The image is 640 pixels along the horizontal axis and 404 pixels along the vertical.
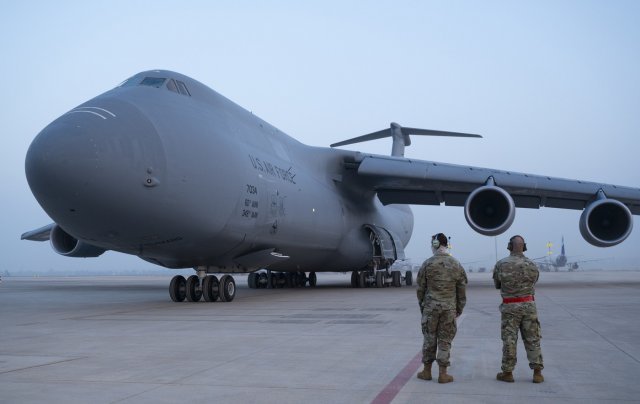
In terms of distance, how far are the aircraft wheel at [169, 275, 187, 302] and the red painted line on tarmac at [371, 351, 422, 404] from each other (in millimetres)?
8231

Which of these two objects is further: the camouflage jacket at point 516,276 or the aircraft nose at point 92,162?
the aircraft nose at point 92,162

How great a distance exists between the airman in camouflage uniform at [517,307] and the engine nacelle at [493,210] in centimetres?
1156

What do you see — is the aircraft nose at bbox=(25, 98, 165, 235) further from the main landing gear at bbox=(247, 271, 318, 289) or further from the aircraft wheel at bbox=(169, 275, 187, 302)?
the main landing gear at bbox=(247, 271, 318, 289)

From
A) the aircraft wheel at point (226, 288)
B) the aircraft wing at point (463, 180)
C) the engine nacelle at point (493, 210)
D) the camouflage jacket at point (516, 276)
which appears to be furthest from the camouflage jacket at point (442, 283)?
the aircraft wing at point (463, 180)

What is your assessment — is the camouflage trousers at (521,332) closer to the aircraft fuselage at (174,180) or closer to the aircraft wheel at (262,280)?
the aircraft fuselage at (174,180)

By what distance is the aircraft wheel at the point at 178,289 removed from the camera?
13.2 metres

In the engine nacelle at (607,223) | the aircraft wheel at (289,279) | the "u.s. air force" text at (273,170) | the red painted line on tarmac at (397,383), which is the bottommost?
the red painted line on tarmac at (397,383)

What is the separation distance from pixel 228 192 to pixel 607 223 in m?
12.4

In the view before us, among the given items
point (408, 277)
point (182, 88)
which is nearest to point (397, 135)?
point (408, 277)

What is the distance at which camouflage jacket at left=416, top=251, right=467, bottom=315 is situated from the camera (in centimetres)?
535

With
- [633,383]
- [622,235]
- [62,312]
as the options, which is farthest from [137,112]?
[622,235]

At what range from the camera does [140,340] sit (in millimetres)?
7375

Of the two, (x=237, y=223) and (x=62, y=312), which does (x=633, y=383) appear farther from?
(x=62, y=312)

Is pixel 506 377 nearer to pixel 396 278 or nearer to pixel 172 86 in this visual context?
pixel 172 86
